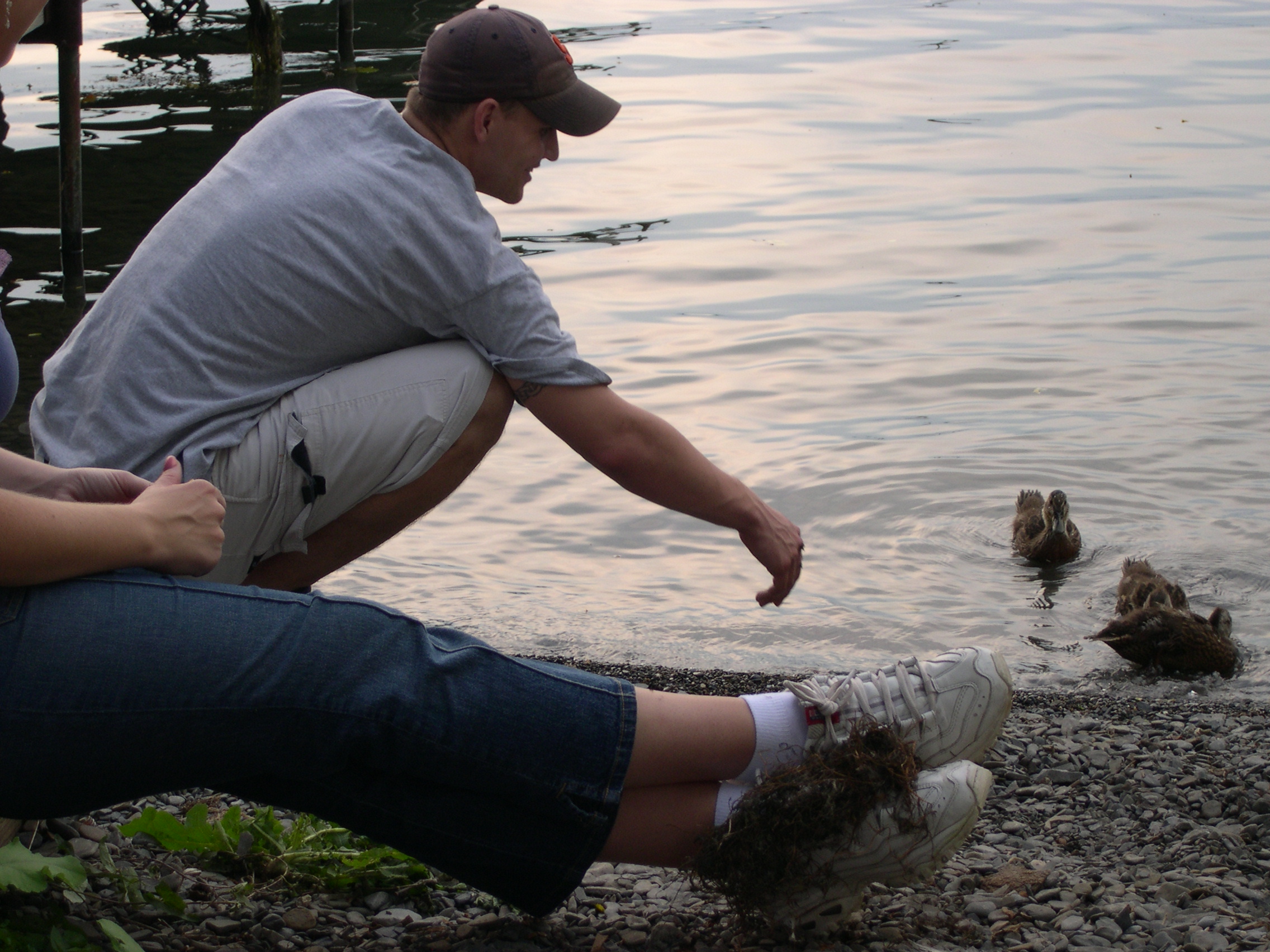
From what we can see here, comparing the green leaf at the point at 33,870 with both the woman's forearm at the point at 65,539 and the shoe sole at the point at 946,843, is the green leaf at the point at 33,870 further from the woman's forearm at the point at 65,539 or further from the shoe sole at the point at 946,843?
the shoe sole at the point at 946,843

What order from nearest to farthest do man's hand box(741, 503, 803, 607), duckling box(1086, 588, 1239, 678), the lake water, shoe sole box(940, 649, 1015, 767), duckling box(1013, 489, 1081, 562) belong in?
shoe sole box(940, 649, 1015, 767)
man's hand box(741, 503, 803, 607)
duckling box(1086, 588, 1239, 678)
the lake water
duckling box(1013, 489, 1081, 562)

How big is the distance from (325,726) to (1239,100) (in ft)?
55.5

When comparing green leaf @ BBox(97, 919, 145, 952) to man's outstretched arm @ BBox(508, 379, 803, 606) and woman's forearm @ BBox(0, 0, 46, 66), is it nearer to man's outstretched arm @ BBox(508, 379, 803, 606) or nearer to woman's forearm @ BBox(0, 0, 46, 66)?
man's outstretched arm @ BBox(508, 379, 803, 606)

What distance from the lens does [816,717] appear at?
9.50 feet

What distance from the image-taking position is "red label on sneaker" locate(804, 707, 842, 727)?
2.89 m

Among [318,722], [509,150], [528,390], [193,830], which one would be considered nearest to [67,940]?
[193,830]

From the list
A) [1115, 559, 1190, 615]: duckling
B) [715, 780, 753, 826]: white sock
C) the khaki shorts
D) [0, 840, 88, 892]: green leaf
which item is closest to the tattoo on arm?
the khaki shorts

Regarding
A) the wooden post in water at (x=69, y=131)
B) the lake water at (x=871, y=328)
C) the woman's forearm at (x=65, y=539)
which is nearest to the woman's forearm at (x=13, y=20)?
the woman's forearm at (x=65, y=539)

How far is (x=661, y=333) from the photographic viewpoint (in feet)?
32.4

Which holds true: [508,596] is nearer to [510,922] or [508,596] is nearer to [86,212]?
[510,922]

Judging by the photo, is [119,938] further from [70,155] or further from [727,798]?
[70,155]

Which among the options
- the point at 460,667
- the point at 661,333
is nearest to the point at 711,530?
the point at 661,333

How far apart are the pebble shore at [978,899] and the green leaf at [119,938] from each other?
0.57 feet

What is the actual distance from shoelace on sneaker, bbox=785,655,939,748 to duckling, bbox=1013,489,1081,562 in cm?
398
